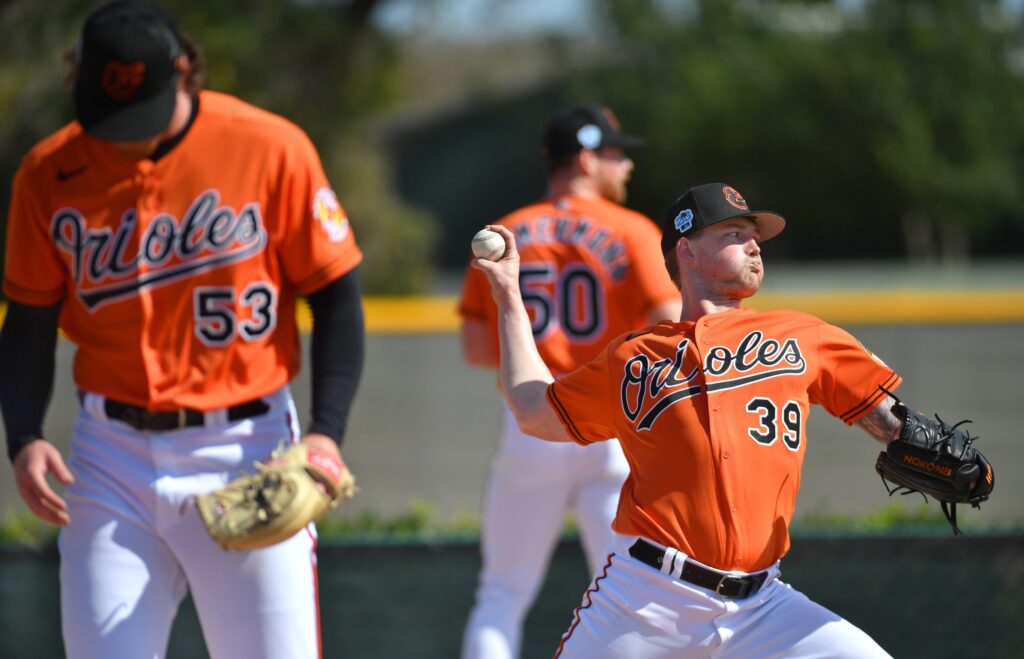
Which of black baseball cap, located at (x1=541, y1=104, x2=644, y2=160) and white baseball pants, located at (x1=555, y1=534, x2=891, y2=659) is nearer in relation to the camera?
white baseball pants, located at (x1=555, y1=534, x2=891, y2=659)

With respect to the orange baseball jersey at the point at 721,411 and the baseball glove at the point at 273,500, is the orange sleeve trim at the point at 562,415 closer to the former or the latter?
the orange baseball jersey at the point at 721,411

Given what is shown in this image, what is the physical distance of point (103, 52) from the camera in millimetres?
2855

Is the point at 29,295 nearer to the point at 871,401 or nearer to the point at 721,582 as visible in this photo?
the point at 721,582

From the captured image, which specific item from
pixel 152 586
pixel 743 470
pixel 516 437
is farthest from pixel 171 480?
pixel 516 437

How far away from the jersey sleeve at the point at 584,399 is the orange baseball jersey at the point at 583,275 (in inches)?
55.2

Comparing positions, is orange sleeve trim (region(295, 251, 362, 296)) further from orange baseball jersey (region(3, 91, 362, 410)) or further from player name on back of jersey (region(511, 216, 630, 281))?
player name on back of jersey (region(511, 216, 630, 281))

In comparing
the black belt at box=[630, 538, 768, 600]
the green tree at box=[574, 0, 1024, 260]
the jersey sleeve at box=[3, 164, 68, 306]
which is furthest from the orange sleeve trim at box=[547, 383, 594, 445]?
the green tree at box=[574, 0, 1024, 260]

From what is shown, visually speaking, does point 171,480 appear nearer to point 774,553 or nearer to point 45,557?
point 774,553

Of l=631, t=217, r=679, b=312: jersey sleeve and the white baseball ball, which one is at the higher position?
the white baseball ball

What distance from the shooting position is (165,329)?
2947mm

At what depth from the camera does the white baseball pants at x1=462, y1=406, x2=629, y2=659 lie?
420cm

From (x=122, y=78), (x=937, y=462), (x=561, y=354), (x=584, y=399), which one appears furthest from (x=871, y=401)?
(x=122, y=78)

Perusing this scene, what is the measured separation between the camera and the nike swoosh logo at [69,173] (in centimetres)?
300

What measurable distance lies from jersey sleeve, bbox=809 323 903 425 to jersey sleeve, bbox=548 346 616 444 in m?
0.45
